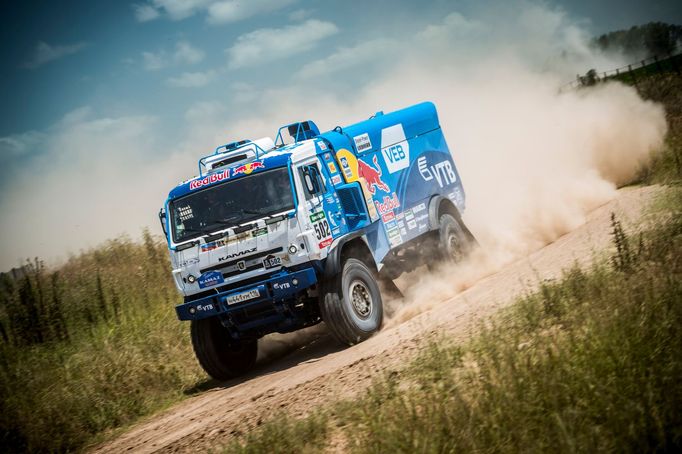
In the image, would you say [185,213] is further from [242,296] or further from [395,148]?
[395,148]

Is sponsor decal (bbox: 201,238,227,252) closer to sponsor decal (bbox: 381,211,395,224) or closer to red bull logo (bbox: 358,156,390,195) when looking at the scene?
red bull logo (bbox: 358,156,390,195)

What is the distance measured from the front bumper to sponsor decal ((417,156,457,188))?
14.6ft

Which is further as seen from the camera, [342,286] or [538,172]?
[538,172]

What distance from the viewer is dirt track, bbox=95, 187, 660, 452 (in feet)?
24.1

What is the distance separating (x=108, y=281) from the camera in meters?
15.5

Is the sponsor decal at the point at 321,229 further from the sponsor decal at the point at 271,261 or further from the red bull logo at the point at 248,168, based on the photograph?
the red bull logo at the point at 248,168

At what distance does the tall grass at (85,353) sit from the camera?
9625mm

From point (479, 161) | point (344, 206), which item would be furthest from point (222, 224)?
point (479, 161)

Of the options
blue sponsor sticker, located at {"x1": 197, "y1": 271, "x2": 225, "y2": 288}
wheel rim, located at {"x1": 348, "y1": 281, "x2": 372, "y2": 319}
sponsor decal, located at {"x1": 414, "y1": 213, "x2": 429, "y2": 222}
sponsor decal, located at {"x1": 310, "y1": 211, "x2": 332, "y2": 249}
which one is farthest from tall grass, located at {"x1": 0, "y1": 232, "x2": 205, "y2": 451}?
sponsor decal, located at {"x1": 414, "y1": 213, "x2": 429, "y2": 222}

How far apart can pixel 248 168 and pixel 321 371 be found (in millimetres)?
3252

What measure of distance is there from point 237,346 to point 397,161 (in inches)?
172

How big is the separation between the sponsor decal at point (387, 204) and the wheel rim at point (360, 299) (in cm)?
160

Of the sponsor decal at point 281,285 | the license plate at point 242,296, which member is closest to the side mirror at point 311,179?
the sponsor decal at point 281,285

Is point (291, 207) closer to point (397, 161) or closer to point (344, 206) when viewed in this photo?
point (344, 206)
